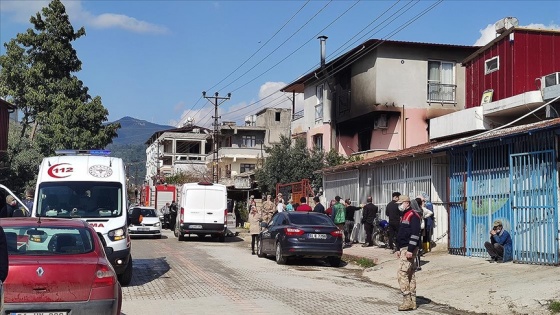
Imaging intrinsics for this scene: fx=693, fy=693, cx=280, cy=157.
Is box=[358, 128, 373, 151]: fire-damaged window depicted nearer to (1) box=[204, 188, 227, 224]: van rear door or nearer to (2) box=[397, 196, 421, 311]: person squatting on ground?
(1) box=[204, 188, 227, 224]: van rear door

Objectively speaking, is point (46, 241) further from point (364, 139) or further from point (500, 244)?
point (364, 139)

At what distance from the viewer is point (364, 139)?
124 feet

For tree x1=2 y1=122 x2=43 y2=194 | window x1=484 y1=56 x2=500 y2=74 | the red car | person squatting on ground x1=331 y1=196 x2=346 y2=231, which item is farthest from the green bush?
tree x1=2 y1=122 x2=43 y2=194

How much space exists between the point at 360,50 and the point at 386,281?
20863 mm

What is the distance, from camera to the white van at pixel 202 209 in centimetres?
2914

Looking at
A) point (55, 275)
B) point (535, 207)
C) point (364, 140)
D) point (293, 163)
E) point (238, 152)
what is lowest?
point (55, 275)

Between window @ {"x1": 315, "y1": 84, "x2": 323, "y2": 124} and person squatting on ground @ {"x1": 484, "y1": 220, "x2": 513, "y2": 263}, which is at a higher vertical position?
window @ {"x1": 315, "y1": 84, "x2": 323, "y2": 124}

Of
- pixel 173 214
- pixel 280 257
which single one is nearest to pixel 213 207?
pixel 280 257

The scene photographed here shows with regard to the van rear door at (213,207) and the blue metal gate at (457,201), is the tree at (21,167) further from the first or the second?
the blue metal gate at (457,201)

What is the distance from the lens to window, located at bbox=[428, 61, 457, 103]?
Result: 3522cm

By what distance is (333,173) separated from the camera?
102 feet

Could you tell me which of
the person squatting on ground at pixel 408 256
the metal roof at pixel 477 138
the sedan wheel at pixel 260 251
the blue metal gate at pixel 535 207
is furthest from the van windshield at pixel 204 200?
the person squatting on ground at pixel 408 256

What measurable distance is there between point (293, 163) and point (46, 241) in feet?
96.9

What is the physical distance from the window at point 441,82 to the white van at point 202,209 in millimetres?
12733
